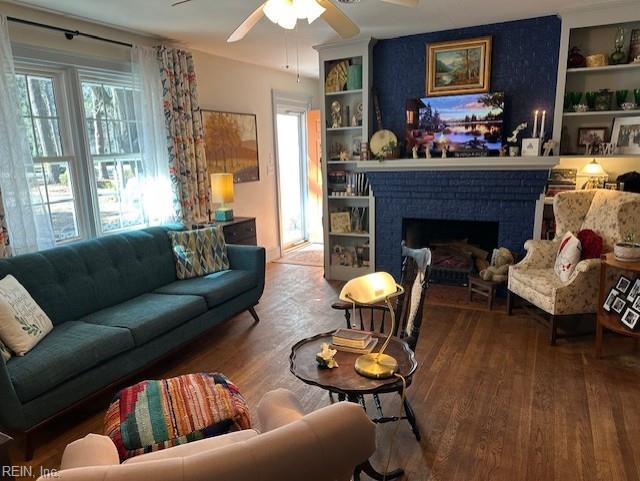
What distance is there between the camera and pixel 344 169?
4.92 m

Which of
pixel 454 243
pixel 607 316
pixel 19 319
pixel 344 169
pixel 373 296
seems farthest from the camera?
pixel 344 169

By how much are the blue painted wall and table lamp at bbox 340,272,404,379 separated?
2952mm

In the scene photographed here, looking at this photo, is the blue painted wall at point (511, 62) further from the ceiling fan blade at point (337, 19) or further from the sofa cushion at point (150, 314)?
the sofa cushion at point (150, 314)

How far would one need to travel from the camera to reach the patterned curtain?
4.02 metres

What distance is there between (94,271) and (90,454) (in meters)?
1.88

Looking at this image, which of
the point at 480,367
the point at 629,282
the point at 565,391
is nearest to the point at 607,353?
the point at 629,282

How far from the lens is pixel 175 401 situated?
74.9 inches

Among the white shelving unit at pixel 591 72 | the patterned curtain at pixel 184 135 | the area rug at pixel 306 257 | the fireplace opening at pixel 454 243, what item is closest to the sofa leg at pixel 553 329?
the fireplace opening at pixel 454 243

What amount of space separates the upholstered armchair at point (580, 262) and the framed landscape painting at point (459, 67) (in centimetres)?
133

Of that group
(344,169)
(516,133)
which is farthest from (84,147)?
(516,133)

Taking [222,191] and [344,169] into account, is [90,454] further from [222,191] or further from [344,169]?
[344,169]

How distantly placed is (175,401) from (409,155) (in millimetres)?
3373

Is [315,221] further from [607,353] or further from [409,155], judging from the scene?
[607,353]

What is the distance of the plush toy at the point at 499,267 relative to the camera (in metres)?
3.94
